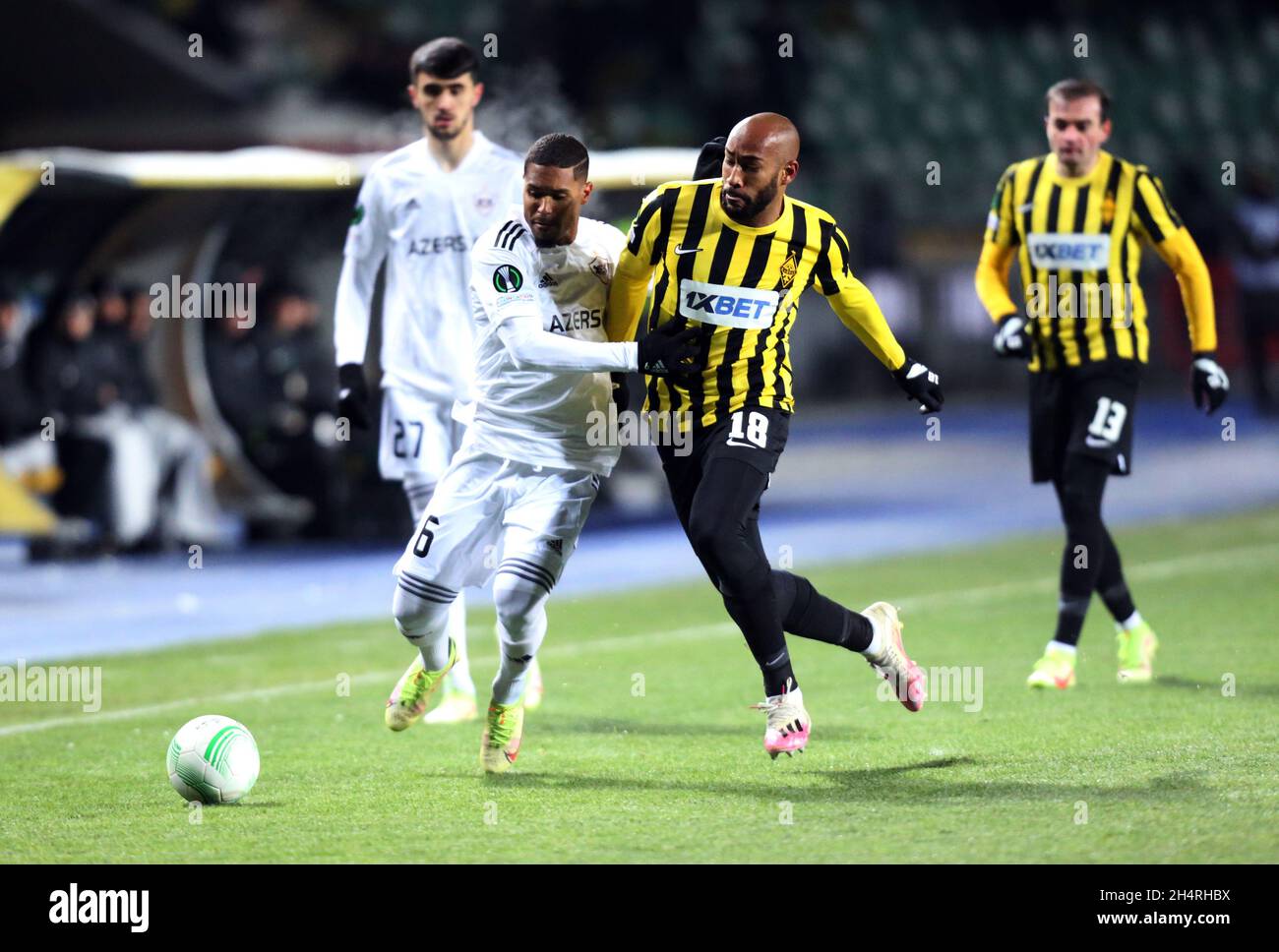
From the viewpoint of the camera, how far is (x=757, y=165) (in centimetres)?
580

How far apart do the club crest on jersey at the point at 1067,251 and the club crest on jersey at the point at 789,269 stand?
83.9 inches

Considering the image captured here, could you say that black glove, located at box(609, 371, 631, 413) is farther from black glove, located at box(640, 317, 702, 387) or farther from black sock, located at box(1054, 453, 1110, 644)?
black sock, located at box(1054, 453, 1110, 644)

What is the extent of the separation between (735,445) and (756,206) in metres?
0.72

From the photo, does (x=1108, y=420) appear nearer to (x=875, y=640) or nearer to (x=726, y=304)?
(x=875, y=640)

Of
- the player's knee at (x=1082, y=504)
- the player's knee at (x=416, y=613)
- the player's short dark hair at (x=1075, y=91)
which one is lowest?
the player's knee at (x=416, y=613)

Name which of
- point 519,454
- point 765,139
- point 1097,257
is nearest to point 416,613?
point 519,454

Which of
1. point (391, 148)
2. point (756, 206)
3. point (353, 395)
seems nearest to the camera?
point (756, 206)

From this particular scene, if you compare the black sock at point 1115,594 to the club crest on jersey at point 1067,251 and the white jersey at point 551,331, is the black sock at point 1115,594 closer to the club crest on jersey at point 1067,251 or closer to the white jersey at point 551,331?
the club crest on jersey at point 1067,251

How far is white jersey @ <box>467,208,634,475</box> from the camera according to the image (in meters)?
6.12

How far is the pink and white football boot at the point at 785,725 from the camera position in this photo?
5922mm

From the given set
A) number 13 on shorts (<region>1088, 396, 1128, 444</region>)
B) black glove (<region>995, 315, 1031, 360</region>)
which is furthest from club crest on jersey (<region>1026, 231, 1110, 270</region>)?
number 13 on shorts (<region>1088, 396, 1128, 444</region>)

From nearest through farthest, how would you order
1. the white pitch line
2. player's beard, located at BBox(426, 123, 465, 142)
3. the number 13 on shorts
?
player's beard, located at BBox(426, 123, 465, 142)
the number 13 on shorts
the white pitch line

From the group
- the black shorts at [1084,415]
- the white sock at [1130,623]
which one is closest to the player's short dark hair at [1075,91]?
the black shorts at [1084,415]

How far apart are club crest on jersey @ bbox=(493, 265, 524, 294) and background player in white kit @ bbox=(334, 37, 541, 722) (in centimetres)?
132
